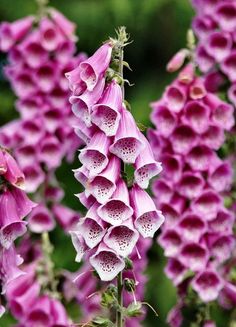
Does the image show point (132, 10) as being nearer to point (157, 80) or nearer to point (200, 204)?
point (157, 80)

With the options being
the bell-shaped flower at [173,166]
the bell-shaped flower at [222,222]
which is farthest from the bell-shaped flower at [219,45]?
the bell-shaped flower at [222,222]

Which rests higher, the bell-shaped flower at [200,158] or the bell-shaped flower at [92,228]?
the bell-shaped flower at [92,228]

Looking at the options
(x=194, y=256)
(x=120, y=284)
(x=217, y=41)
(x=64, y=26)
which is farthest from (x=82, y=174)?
(x=64, y=26)

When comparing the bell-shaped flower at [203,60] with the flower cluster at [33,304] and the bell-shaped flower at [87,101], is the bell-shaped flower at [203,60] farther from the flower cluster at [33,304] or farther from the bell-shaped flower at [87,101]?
the bell-shaped flower at [87,101]

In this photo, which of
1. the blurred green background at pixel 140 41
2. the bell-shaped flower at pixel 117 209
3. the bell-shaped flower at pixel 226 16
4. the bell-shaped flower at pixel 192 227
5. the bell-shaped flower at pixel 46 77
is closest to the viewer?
the bell-shaped flower at pixel 117 209

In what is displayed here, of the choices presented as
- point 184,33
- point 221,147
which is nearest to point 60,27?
point 221,147
